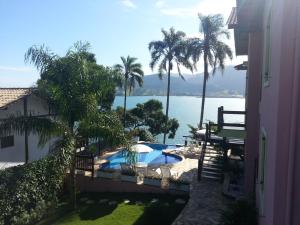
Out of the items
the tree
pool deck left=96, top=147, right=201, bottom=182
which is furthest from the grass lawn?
pool deck left=96, top=147, right=201, bottom=182

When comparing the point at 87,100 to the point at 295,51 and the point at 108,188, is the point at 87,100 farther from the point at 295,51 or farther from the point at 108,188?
the point at 295,51

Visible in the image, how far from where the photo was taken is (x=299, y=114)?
412 centimetres

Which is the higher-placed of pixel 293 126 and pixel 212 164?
pixel 293 126

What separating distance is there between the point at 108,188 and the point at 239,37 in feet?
34.8

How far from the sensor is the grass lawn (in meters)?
14.4

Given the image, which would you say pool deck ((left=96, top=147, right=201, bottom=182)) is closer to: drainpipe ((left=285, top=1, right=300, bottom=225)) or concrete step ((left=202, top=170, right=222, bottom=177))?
concrete step ((left=202, top=170, right=222, bottom=177))

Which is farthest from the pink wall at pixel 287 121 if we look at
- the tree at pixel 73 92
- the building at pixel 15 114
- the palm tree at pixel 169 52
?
the palm tree at pixel 169 52

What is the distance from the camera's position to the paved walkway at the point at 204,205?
12.4 m

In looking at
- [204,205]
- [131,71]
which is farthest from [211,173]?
[131,71]

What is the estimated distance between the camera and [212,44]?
114ft

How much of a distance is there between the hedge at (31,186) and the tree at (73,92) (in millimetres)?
1085

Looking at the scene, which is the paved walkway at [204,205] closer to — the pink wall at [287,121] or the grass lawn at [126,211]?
the grass lawn at [126,211]

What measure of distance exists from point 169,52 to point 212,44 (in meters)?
5.06

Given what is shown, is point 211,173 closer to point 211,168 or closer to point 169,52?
point 211,168
